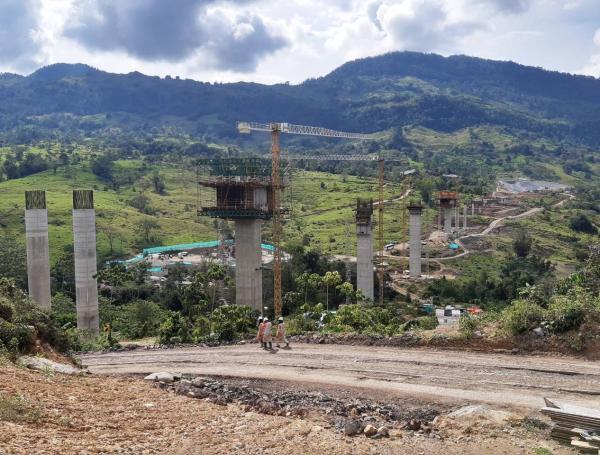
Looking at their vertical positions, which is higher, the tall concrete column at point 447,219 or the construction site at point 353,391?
the tall concrete column at point 447,219

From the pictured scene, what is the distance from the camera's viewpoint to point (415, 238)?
80.8m

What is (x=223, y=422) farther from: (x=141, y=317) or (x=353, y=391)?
(x=141, y=317)

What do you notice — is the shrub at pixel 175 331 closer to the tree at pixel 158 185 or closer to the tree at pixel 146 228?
the tree at pixel 146 228

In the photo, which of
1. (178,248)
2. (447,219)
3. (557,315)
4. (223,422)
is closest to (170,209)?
(178,248)

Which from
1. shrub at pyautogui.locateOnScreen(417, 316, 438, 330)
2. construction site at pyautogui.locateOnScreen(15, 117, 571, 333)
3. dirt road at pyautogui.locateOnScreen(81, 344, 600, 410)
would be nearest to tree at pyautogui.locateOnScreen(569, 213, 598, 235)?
construction site at pyautogui.locateOnScreen(15, 117, 571, 333)

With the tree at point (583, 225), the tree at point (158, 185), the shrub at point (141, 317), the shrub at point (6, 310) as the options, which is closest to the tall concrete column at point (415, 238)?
the shrub at point (141, 317)

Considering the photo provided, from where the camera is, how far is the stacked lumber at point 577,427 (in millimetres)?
11953

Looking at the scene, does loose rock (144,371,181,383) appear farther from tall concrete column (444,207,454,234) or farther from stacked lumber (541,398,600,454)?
tall concrete column (444,207,454,234)

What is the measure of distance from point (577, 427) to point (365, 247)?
52.0 meters

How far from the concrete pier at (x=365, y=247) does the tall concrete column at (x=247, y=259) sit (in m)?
14.5

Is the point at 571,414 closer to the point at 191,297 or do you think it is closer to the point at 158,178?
the point at 191,297

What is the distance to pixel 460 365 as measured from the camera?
17.9 m

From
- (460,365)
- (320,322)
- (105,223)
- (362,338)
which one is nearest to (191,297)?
(320,322)

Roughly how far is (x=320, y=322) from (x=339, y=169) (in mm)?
141529
